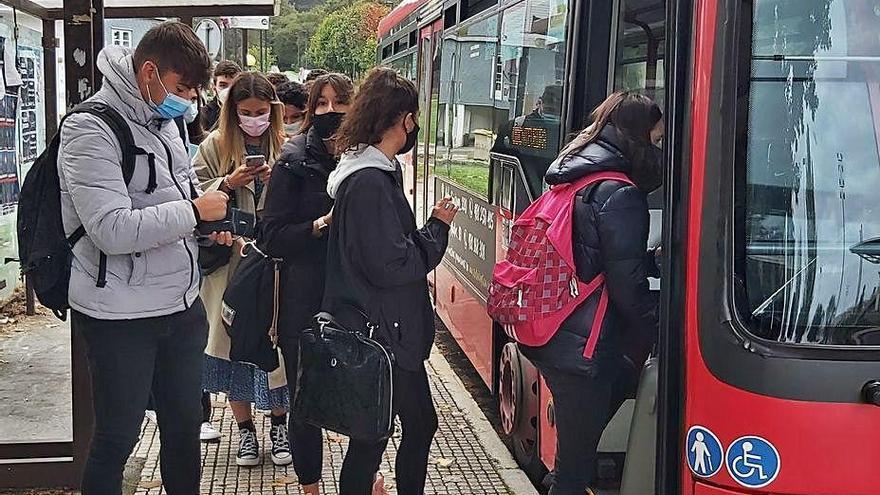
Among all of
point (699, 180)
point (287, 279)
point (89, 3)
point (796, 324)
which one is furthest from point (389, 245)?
point (89, 3)

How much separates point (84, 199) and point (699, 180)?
1837 mm

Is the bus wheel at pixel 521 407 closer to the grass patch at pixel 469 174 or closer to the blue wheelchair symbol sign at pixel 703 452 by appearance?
the grass patch at pixel 469 174

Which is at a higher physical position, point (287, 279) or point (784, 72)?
point (784, 72)

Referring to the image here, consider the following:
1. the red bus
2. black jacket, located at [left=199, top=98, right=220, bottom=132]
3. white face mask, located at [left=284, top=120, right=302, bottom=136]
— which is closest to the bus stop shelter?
white face mask, located at [left=284, top=120, right=302, bottom=136]

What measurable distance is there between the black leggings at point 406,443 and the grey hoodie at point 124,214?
32.1 inches

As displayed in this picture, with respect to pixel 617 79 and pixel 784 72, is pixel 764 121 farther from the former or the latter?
pixel 617 79

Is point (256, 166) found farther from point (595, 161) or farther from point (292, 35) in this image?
point (292, 35)

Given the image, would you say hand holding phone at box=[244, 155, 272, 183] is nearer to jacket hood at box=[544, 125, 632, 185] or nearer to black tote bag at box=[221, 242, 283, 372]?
black tote bag at box=[221, 242, 283, 372]

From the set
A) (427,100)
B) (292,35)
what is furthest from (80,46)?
(292,35)

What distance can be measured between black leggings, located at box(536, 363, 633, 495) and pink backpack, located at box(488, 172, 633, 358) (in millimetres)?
146

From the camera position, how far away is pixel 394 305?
3629 millimetres

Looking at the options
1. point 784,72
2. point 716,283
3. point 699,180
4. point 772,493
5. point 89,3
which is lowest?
point 772,493

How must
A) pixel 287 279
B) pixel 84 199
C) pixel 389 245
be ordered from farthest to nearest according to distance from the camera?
pixel 287 279 < pixel 389 245 < pixel 84 199

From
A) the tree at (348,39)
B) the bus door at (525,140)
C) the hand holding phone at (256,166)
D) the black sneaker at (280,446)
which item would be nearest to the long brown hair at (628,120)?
the bus door at (525,140)
